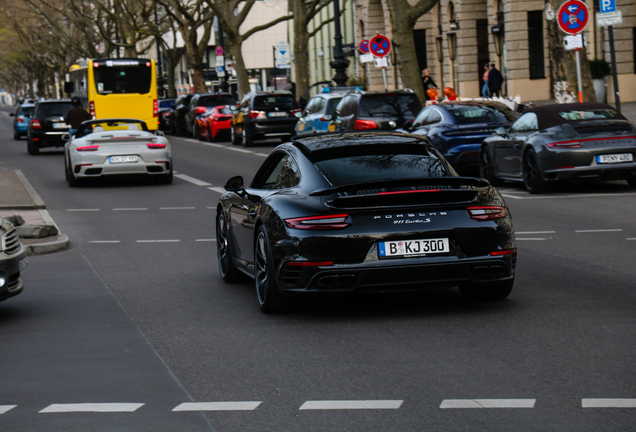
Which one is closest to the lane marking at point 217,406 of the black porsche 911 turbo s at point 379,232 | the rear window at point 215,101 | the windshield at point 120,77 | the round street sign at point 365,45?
the black porsche 911 turbo s at point 379,232

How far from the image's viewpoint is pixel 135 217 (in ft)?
52.6

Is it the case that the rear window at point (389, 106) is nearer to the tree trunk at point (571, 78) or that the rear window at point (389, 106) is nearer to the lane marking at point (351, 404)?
the tree trunk at point (571, 78)

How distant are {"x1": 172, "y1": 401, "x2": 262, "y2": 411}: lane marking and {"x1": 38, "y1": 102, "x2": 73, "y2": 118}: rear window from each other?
31.7 m

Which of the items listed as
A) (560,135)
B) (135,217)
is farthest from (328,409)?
(560,135)

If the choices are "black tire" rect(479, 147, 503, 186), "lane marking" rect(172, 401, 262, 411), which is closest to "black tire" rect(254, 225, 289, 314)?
"lane marking" rect(172, 401, 262, 411)

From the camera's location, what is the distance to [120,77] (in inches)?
1662

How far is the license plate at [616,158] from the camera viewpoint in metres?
16.5

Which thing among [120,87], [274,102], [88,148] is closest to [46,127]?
[274,102]

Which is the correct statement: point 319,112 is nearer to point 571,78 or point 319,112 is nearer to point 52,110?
point 571,78

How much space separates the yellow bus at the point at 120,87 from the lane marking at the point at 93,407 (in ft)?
122

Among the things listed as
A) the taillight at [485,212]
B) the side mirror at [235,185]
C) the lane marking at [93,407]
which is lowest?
the lane marking at [93,407]

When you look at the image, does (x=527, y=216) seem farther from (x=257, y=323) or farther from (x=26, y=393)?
(x=26, y=393)

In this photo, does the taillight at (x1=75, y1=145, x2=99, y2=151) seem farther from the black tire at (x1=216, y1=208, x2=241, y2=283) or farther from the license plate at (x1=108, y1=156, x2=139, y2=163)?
the black tire at (x1=216, y1=208, x2=241, y2=283)

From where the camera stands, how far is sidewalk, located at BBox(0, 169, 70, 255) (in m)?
12.5
